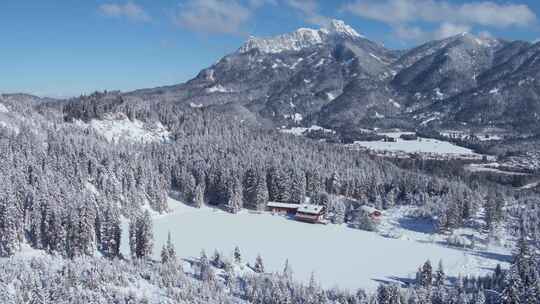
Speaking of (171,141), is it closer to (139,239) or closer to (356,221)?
(356,221)

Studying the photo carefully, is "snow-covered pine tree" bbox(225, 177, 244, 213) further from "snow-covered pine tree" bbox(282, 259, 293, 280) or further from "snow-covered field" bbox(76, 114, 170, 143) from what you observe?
"snow-covered field" bbox(76, 114, 170, 143)

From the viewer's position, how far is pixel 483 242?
106 meters

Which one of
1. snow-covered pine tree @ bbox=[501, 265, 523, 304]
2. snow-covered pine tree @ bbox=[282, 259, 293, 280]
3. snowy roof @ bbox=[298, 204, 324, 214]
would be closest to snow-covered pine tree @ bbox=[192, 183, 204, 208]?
snowy roof @ bbox=[298, 204, 324, 214]

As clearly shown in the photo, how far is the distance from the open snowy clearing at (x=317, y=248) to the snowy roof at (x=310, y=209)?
3.83m

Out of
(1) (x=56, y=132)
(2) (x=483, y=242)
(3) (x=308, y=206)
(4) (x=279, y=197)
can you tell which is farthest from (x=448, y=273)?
(1) (x=56, y=132)

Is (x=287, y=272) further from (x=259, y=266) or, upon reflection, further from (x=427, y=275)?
(x=427, y=275)

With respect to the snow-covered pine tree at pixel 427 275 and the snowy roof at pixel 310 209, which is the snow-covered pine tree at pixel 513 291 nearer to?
the snow-covered pine tree at pixel 427 275

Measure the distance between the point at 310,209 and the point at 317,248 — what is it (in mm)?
23142

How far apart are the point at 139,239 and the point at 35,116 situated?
9669 cm

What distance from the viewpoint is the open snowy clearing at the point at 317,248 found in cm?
8950

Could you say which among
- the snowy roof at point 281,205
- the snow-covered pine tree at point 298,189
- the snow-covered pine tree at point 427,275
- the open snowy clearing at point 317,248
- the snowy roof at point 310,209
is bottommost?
the open snowy clearing at point 317,248

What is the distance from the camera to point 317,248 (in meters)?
103

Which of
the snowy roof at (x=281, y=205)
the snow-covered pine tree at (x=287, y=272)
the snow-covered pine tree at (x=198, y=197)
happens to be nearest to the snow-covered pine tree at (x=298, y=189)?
the snowy roof at (x=281, y=205)

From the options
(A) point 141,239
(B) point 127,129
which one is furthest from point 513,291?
(B) point 127,129
